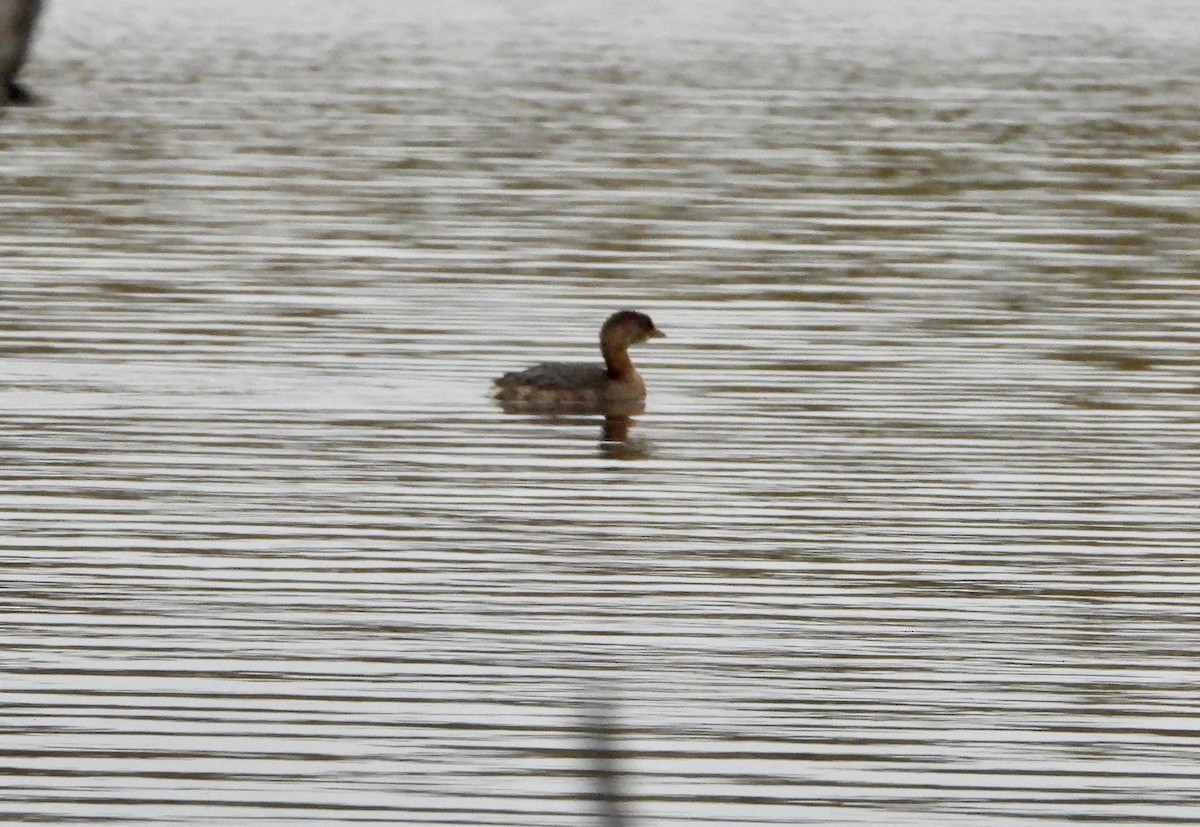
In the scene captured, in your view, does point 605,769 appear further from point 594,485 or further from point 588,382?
point 588,382

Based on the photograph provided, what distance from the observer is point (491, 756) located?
8.62 meters

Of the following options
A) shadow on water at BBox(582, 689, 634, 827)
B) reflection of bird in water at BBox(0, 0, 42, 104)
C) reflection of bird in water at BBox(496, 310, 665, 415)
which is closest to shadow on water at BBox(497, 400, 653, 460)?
reflection of bird in water at BBox(496, 310, 665, 415)

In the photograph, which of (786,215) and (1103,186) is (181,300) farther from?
(1103,186)

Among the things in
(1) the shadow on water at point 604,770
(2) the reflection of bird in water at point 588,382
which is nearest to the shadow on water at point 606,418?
(2) the reflection of bird in water at point 588,382

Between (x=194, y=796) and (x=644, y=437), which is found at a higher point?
(x=644, y=437)

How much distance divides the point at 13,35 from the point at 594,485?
8739 mm

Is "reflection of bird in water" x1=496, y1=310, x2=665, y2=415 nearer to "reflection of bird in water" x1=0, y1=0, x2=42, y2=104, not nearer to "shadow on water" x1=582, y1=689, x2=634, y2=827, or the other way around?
"reflection of bird in water" x1=0, y1=0, x2=42, y2=104

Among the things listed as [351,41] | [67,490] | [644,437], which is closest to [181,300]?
[644,437]

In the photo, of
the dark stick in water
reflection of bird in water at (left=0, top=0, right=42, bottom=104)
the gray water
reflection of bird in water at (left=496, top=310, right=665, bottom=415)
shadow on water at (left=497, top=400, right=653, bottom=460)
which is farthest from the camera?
reflection of bird in water at (left=496, top=310, right=665, bottom=415)

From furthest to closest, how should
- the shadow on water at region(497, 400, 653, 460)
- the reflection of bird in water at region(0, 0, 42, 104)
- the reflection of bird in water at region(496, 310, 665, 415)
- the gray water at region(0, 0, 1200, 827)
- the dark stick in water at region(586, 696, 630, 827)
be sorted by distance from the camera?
the reflection of bird in water at region(496, 310, 665, 415)
the shadow on water at region(497, 400, 653, 460)
the gray water at region(0, 0, 1200, 827)
the reflection of bird in water at region(0, 0, 42, 104)
the dark stick in water at region(586, 696, 630, 827)

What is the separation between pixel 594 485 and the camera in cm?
1356

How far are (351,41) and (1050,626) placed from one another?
44.2m

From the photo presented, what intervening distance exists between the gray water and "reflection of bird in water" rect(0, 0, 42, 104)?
1.70 m

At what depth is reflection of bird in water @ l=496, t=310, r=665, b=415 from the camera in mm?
15562
